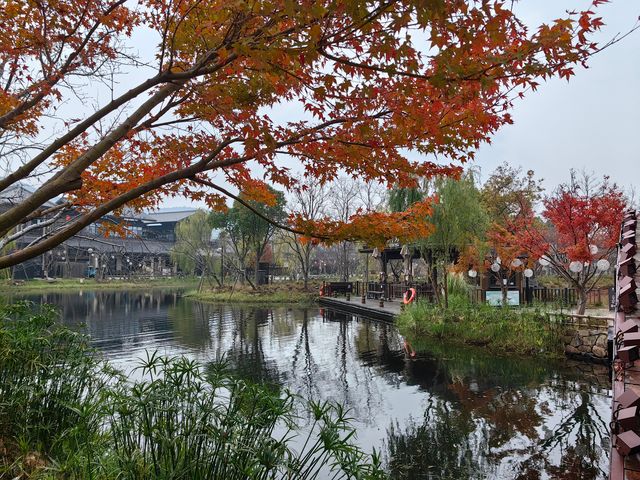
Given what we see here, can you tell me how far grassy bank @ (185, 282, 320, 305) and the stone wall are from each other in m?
16.4

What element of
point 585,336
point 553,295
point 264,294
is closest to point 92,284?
point 264,294

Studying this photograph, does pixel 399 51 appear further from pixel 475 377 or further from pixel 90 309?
pixel 90 309

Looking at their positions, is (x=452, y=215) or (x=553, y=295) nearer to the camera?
(x=452, y=215)

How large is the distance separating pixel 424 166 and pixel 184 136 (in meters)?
2.82

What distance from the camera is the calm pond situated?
527 cm

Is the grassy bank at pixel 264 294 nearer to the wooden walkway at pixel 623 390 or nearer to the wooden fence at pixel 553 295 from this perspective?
the wooden fence at pixel 553 295

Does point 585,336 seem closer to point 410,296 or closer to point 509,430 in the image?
point 509,430

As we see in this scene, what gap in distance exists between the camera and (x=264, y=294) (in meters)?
27.0

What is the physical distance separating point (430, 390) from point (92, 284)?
115 feet

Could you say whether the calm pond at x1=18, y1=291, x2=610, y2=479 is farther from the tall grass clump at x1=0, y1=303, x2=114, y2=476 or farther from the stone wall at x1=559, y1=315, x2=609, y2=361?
the tall grass clump at x1=0, y1=303, x2=114, y2=476

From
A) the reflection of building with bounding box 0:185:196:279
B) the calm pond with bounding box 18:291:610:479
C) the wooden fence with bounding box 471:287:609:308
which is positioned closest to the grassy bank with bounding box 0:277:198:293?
the reflection of building with bounding box 0:185:196:279

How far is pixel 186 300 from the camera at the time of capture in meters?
27.3

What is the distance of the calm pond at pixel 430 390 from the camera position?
5273 mm

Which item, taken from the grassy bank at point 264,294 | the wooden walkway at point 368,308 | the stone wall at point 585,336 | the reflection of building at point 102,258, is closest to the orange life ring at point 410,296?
the wooden walkway at point 368,308
